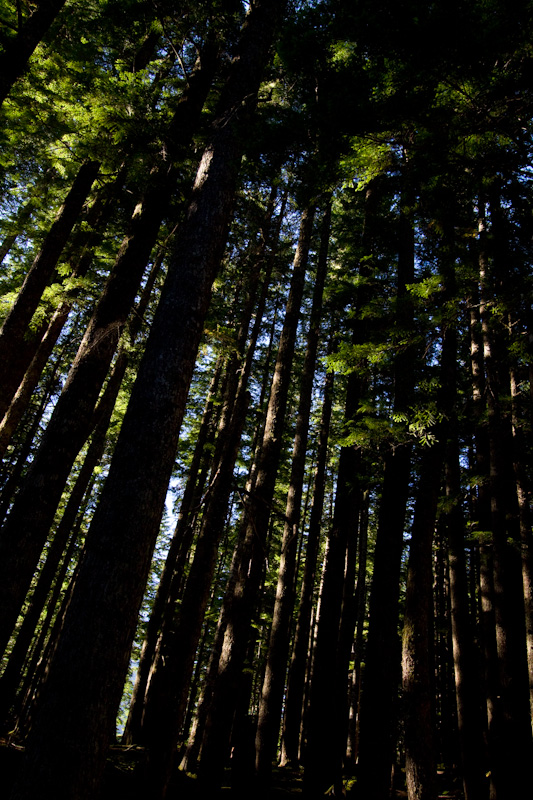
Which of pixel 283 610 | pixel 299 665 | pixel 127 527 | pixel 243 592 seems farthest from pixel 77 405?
pixel 299 665

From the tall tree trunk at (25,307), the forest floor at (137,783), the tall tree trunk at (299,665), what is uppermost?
the tall tree trunk at (25,307)

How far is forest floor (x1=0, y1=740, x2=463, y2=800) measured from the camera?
695 cm

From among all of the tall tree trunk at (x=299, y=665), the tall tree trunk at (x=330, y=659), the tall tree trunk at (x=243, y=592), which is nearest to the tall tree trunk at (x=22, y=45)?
the tall tree trunk at (x=243, y=592)

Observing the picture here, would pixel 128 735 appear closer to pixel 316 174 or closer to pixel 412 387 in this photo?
pixel 412 387

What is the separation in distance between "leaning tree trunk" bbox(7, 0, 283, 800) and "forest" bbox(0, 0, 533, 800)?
0.02 m

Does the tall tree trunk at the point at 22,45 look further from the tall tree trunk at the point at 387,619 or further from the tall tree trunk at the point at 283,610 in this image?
the tall tree trunk at the point at 283,610

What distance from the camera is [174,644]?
718 cm

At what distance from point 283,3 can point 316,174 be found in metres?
4.91

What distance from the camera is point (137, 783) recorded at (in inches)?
287

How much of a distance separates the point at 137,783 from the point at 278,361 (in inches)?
354

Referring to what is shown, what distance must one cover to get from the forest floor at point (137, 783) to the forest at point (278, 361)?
0.10 meters

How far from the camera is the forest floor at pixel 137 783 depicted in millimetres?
6948


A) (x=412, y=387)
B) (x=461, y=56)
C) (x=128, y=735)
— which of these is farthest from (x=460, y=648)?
(x=461, y=56)

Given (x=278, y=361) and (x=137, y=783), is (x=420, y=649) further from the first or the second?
(x=278, y=361)
